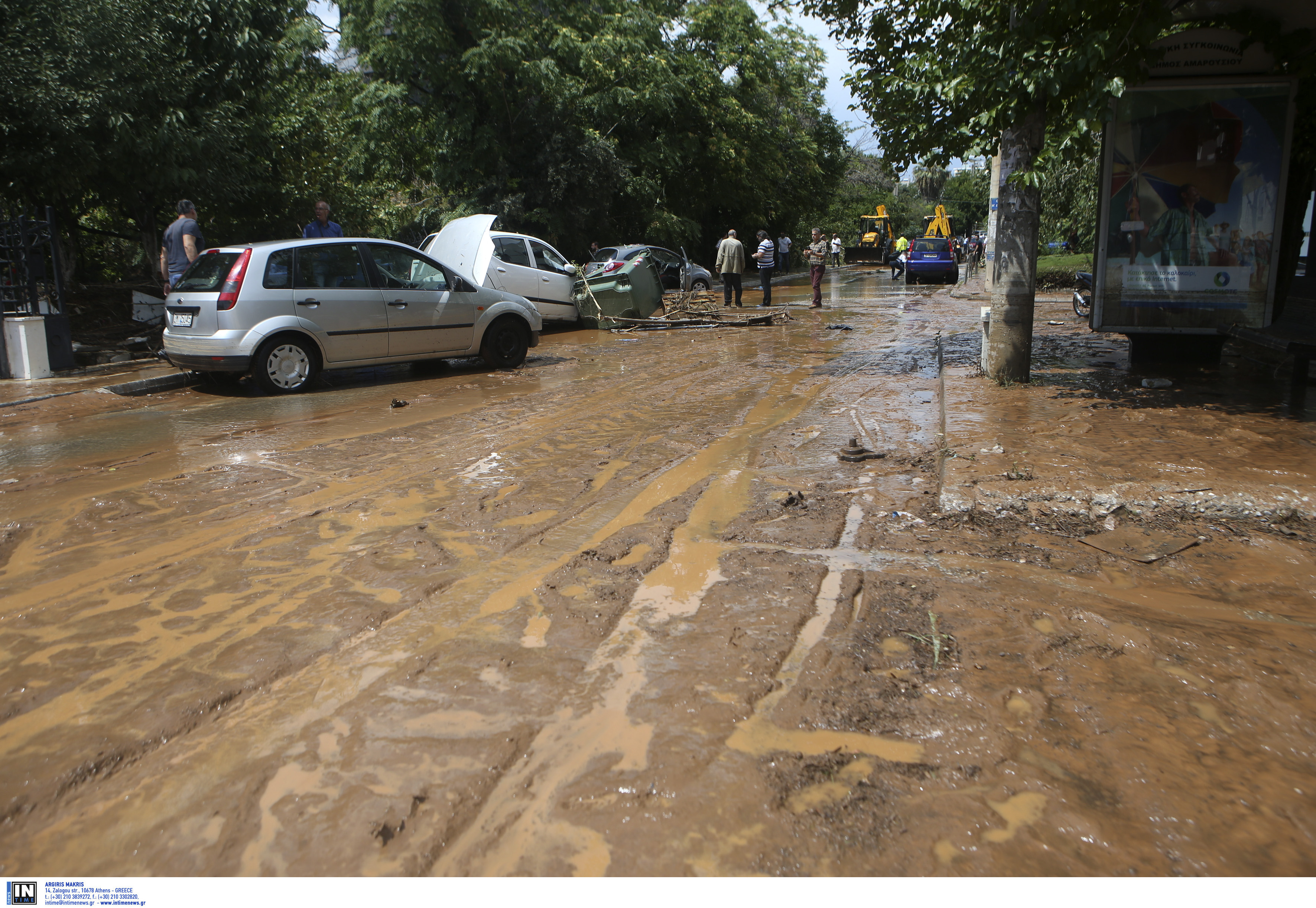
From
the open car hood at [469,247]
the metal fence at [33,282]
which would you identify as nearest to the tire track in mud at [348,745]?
the metal fence at [33,282]

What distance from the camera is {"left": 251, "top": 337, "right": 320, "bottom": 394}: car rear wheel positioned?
9.05 metres

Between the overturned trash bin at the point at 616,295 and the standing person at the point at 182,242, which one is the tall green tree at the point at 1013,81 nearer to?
the overturned trash bin at the point at 616,295

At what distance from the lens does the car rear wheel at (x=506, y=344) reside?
1103 centimetres

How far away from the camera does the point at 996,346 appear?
28.0 ft

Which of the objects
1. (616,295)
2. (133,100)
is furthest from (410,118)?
(133,100)

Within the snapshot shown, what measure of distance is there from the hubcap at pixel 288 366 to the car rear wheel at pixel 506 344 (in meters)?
2.23

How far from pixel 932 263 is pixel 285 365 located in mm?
26759

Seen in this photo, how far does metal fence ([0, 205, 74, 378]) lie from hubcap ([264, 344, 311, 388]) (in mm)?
3699

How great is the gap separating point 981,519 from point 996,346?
14.0ft

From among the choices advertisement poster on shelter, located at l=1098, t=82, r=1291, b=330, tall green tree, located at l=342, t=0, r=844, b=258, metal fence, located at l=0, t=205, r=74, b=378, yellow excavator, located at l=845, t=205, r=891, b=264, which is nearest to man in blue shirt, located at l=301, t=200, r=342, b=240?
metal fence, located at l=0, t=205, r=74, b=378

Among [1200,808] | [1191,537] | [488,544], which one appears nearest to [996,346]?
[1191,537]

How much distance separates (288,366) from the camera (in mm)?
9266

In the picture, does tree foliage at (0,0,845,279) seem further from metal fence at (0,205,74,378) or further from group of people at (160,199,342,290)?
group of people at (160,199,342,290)

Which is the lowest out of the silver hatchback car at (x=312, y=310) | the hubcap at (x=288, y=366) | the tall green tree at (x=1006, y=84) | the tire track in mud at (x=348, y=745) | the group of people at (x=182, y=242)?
the tire track in mud at (x=348, y=745)
